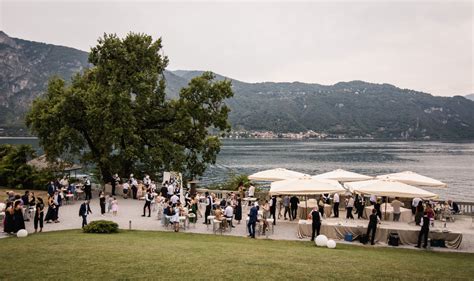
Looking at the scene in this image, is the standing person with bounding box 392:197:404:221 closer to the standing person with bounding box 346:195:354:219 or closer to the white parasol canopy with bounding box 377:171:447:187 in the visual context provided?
the white parasol canopy with bounding box 377:171:447:187

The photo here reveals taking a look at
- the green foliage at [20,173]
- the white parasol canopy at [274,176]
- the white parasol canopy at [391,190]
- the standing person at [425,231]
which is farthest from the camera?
the green foliage at [20,173]

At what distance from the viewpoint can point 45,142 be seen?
34.0 m

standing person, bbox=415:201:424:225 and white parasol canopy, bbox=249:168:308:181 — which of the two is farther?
white parasol canopy, bbox=249:168:308:181

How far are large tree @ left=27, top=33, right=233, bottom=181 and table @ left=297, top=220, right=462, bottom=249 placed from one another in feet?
59.8

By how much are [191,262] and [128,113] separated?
75.3ft

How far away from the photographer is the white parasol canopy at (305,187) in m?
21.0

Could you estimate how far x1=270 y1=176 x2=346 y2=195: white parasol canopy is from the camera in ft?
68.8

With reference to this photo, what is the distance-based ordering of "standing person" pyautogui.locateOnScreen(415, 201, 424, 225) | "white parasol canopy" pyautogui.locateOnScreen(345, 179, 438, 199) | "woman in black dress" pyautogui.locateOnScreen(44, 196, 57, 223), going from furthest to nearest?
"standing person" pyautogui.locateOnScreen(415, 201, 424, 225), "woman in black dress" pyautogui.locateOnScreen(44, 196, 57, 223), "white parasol canopy" pyautogui.locateOnScreen(345, 179, 438, 199)

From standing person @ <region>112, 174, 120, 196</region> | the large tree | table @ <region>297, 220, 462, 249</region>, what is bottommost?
table @ <region>297, 220, 462, 249</region>

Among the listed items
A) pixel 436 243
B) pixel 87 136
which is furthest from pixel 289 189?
pixel 87 136

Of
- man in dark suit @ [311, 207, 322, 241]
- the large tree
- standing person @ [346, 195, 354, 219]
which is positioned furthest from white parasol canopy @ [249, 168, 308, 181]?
the large tree

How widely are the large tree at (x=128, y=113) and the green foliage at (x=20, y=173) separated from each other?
2587 millimetres

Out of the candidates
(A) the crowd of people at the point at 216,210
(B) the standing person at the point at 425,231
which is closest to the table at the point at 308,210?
(A) the crowd of people at the point at 216,210

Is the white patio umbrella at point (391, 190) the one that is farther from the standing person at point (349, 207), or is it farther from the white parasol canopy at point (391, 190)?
the standing person at point (349, 207)
